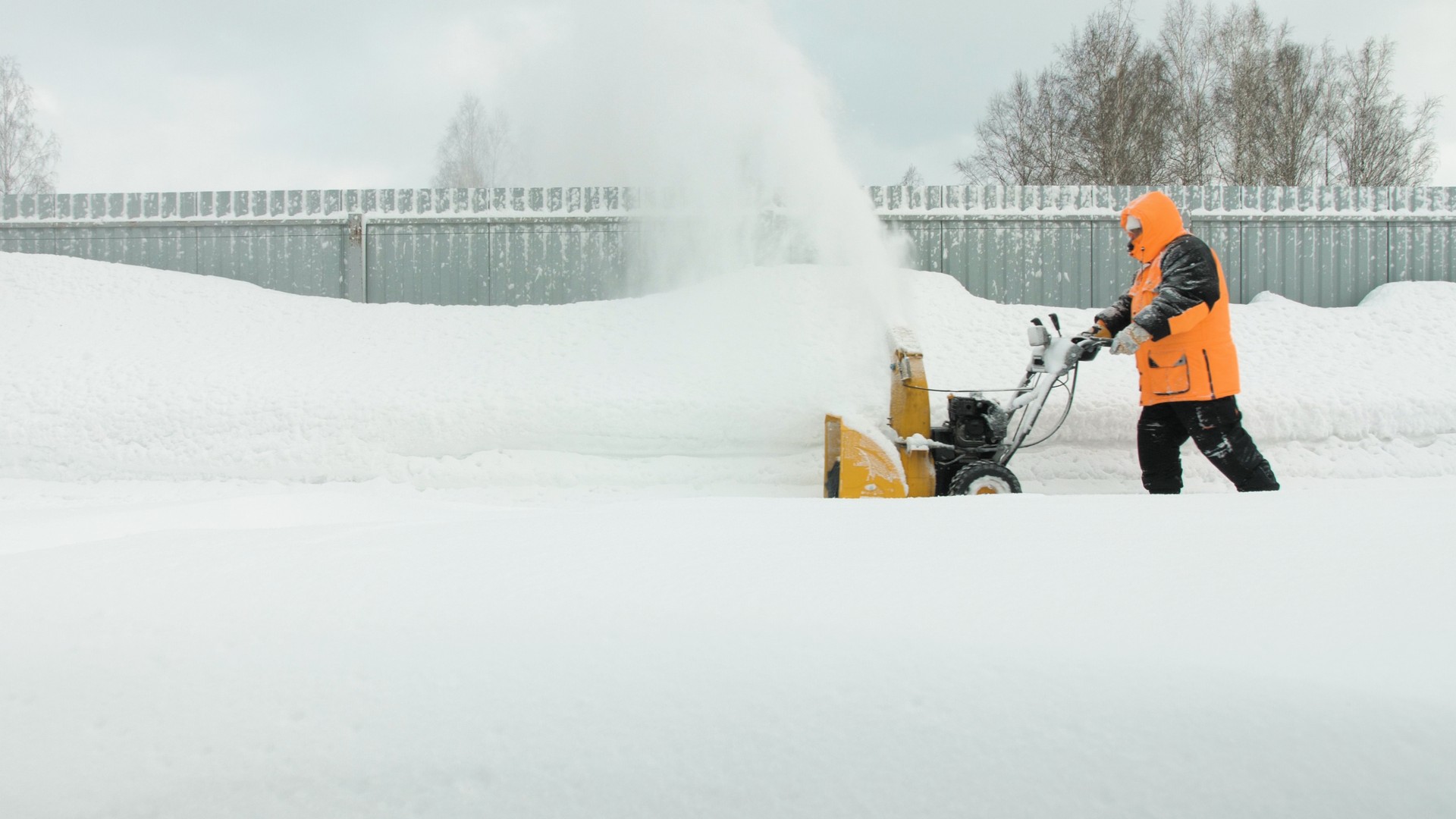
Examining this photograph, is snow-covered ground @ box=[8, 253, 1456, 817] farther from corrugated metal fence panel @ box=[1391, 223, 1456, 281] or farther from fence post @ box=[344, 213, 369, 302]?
corrugated metal fence panel @ box=[1391, 223, 1456, 281]

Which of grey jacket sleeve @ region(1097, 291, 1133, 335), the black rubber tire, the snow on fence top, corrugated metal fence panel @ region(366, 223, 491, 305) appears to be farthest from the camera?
corrugated metal fence panel @ region(366, 223, 491, 305)

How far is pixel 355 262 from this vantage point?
405 inches

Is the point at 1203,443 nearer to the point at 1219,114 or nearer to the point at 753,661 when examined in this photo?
the point at 753,661

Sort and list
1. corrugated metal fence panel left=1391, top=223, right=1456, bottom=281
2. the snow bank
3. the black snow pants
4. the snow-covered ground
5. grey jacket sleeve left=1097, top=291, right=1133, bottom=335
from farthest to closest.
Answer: corrugated metal fence panel left=1391, top=223, right=1456, bottom=281
the snow bank
grey jacket sleeve left=1097, top=291, right=1133, bottom=335
the black snow pants
the snow-covered ground

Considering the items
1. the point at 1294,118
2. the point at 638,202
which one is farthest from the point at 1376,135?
the point at 638,202

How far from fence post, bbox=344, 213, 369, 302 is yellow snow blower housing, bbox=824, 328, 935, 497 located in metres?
7.41

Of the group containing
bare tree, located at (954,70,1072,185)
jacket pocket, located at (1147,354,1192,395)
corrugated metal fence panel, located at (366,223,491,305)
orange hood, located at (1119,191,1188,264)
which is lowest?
jacket pocket, located at (1147,354,1192,395)

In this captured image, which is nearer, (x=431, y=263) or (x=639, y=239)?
(x=639, y=239)

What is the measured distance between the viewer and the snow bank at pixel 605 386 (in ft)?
20.0

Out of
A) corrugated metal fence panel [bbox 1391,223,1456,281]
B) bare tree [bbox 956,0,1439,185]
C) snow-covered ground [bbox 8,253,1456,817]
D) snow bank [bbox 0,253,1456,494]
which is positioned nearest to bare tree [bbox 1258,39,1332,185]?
bare tree [bbox 956,0,1439,185]

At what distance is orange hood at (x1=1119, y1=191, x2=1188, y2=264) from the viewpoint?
4711 mm

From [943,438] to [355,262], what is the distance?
313 inches

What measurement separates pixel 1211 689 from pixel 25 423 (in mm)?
7778

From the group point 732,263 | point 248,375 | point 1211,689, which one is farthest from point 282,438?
point 1211,689
